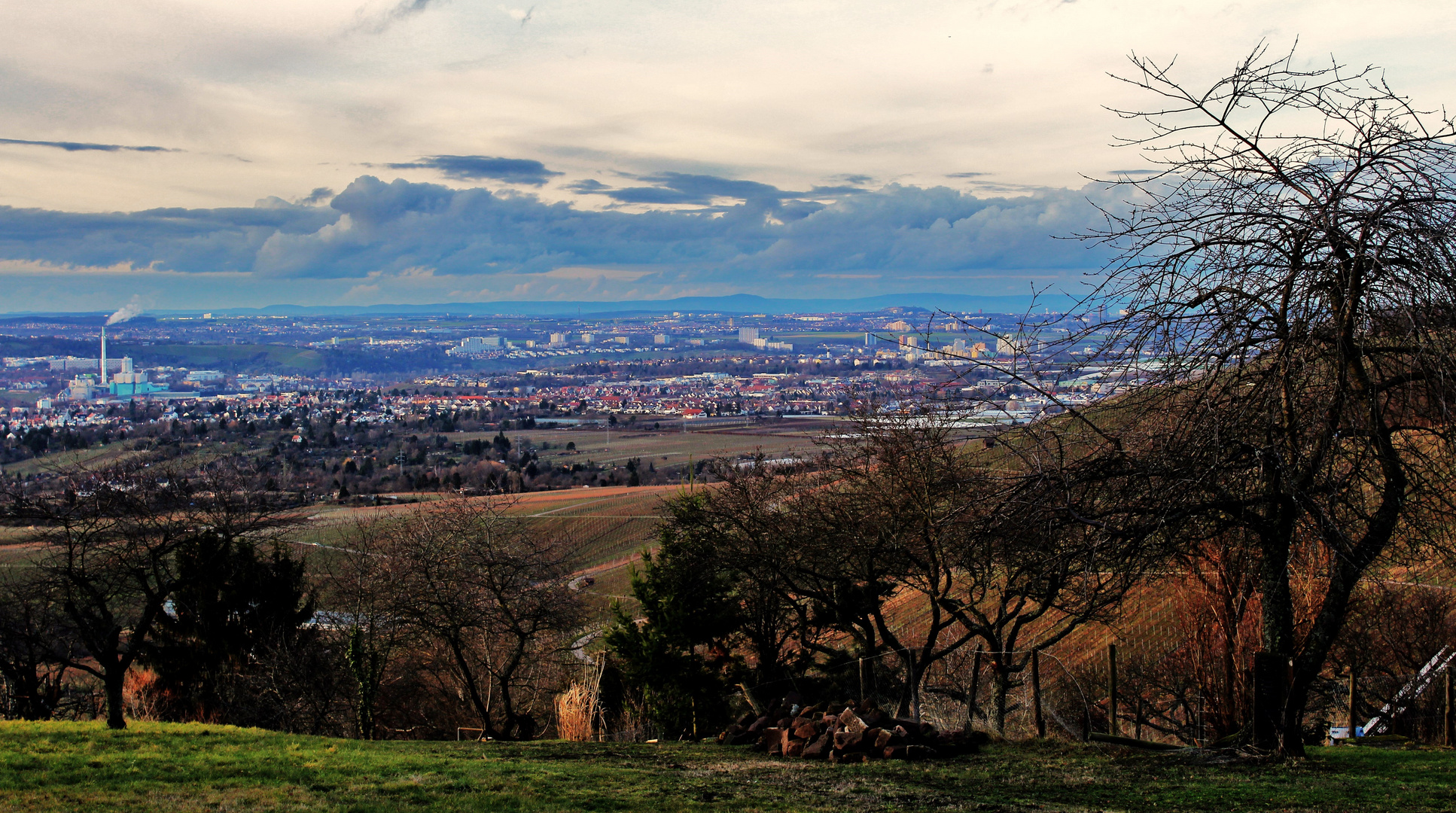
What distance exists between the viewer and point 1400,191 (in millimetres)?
7555

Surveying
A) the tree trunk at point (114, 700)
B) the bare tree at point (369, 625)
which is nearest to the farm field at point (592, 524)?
the bare tree at point (369, 625)

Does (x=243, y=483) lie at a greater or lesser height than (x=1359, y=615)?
greater

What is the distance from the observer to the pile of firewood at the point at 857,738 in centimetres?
1125

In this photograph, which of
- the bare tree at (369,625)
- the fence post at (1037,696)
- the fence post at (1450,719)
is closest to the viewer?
the fence post at (1037,696)

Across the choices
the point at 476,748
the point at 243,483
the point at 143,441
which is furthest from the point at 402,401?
the point at 476,748

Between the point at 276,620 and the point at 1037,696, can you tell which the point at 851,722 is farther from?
the point at 276,620

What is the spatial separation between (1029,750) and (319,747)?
8.95 meters

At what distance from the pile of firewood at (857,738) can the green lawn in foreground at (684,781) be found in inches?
14.9

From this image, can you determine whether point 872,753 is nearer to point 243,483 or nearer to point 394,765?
point 394,765

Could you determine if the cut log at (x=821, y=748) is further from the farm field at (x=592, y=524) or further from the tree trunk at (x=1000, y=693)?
the farm field at (x=592, y=524)

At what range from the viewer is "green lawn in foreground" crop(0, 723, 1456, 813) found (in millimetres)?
8117

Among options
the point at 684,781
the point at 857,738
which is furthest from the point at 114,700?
the point at 857,738

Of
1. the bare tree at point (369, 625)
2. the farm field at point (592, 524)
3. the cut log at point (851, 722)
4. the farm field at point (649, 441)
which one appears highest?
the farm field at point (649, 441)

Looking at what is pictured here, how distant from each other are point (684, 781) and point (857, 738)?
98.8 inches
